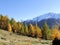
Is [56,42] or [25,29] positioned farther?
[25,29]

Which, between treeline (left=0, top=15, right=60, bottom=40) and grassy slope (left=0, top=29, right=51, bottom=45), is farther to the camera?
treeline (left=0, top=15, right=60, bottom=40)

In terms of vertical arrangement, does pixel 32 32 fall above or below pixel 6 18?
below

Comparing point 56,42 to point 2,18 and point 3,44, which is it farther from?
point 2,18

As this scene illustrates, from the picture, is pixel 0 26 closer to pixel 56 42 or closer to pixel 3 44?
pixel 3 44

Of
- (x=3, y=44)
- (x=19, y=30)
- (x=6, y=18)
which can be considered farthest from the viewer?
(x=6, y=18)

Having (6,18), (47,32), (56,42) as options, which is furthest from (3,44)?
(6,18)

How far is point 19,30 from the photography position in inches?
5871

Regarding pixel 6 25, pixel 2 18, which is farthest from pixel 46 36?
pixel 2 18

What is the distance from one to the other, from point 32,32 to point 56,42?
113774 mm

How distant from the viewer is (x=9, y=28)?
143000 mm

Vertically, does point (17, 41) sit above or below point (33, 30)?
below

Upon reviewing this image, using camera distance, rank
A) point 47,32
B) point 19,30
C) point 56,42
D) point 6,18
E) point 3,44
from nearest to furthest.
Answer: point 56,42, point 3,44, point 47,32, point 19,30, point 6,18

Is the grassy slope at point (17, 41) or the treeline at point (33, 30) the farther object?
the treeline at point (33, 30)

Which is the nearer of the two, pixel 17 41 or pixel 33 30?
pixel 17 41
